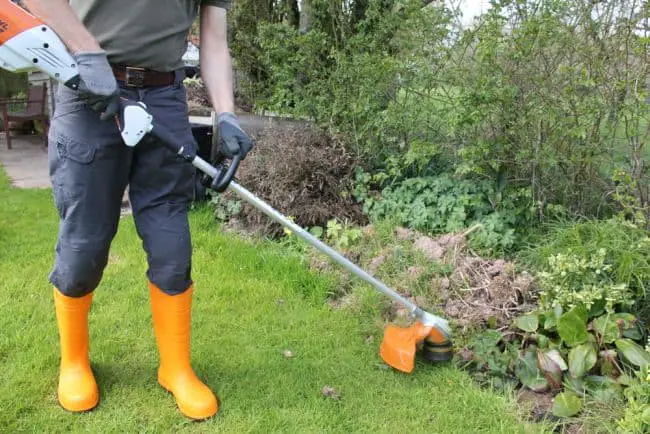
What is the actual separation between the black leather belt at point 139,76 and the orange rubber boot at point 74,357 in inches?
34.7

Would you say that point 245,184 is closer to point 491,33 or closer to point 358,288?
point 358,288

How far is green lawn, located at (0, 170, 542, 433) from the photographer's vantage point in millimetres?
2410

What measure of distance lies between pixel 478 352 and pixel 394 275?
80 cm

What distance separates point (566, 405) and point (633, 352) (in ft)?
→ 1.25

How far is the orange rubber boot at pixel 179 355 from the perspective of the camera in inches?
93.6

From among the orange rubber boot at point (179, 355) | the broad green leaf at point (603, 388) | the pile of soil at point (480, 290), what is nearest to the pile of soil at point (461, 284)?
the pile of soil at point (480, 290)

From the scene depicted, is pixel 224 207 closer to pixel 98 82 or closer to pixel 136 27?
pixel 136 27

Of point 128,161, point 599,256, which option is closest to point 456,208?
point 599,256

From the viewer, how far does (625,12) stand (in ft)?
10.9

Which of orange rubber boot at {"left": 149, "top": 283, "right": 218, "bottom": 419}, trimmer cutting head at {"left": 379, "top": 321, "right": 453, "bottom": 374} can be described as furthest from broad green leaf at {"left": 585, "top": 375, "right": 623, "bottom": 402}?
orange rubber boot at {"left": 149, "top": 283, "right": 218, "bottom": 419}

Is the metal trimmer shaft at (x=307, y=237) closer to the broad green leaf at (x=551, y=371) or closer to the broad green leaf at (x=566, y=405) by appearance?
the broad green leaf at (x=551, y=371)

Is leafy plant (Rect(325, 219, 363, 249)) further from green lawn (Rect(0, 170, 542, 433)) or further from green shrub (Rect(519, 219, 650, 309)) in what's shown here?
green shrub (Rect(519, 219, 650, 309))

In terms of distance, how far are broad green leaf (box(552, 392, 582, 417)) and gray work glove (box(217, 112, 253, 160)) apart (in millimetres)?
1684

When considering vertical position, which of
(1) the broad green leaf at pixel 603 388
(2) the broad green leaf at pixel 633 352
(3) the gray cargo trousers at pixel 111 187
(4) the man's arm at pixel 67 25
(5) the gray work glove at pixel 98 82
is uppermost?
(4) the man's arm at pixel 67 25
